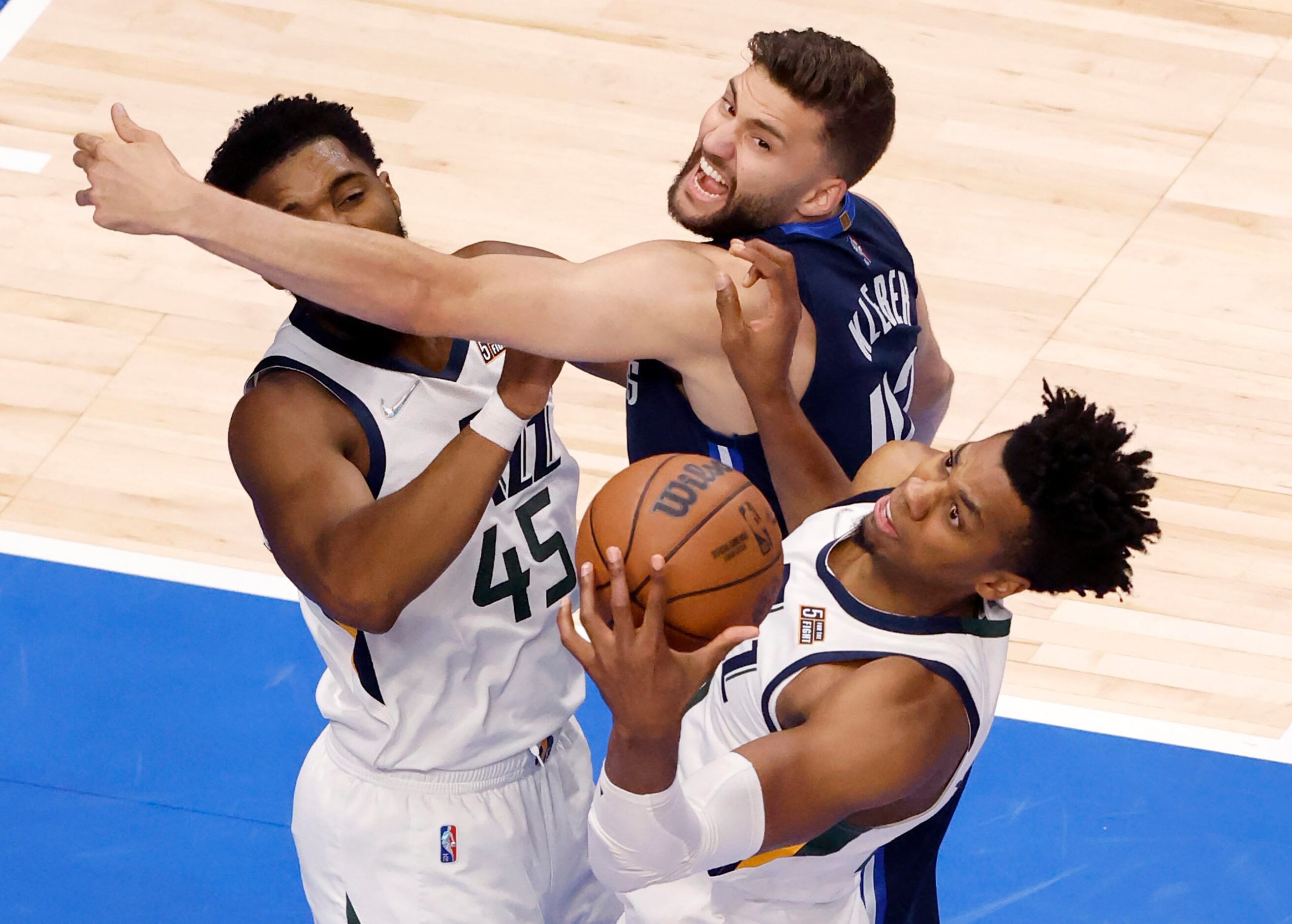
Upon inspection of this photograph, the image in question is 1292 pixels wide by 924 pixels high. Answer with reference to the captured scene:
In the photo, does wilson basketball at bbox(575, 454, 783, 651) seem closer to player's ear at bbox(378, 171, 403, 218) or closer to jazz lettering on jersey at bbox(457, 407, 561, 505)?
jazz lettering on jersey at bbox(457, 407, 561, 505)

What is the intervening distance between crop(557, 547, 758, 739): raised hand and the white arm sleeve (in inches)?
6.2

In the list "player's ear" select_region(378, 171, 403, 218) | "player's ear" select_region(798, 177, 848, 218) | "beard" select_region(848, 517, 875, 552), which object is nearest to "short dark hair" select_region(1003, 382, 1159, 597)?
"beard" select_region(848, 517, 875, 552)

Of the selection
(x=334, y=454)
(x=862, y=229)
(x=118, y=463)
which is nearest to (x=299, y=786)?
(x=334, y=454)

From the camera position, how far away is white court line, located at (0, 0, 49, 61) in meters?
8.62

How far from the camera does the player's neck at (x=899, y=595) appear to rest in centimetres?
356

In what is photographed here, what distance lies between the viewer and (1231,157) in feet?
27.2

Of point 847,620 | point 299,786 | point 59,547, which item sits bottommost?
point 59,547

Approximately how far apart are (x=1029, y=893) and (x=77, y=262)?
465 centimetres

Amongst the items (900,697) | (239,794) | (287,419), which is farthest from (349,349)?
(239,794)

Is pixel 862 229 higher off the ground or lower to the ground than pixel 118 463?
higher

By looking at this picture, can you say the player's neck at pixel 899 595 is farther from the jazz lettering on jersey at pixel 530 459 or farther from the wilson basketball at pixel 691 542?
the jazz lettering on jersey at pixel 530 459

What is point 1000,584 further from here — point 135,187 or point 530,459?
point 135,187

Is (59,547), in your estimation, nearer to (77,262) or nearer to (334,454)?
(77,262)

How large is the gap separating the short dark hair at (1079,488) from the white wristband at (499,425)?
0.97m
